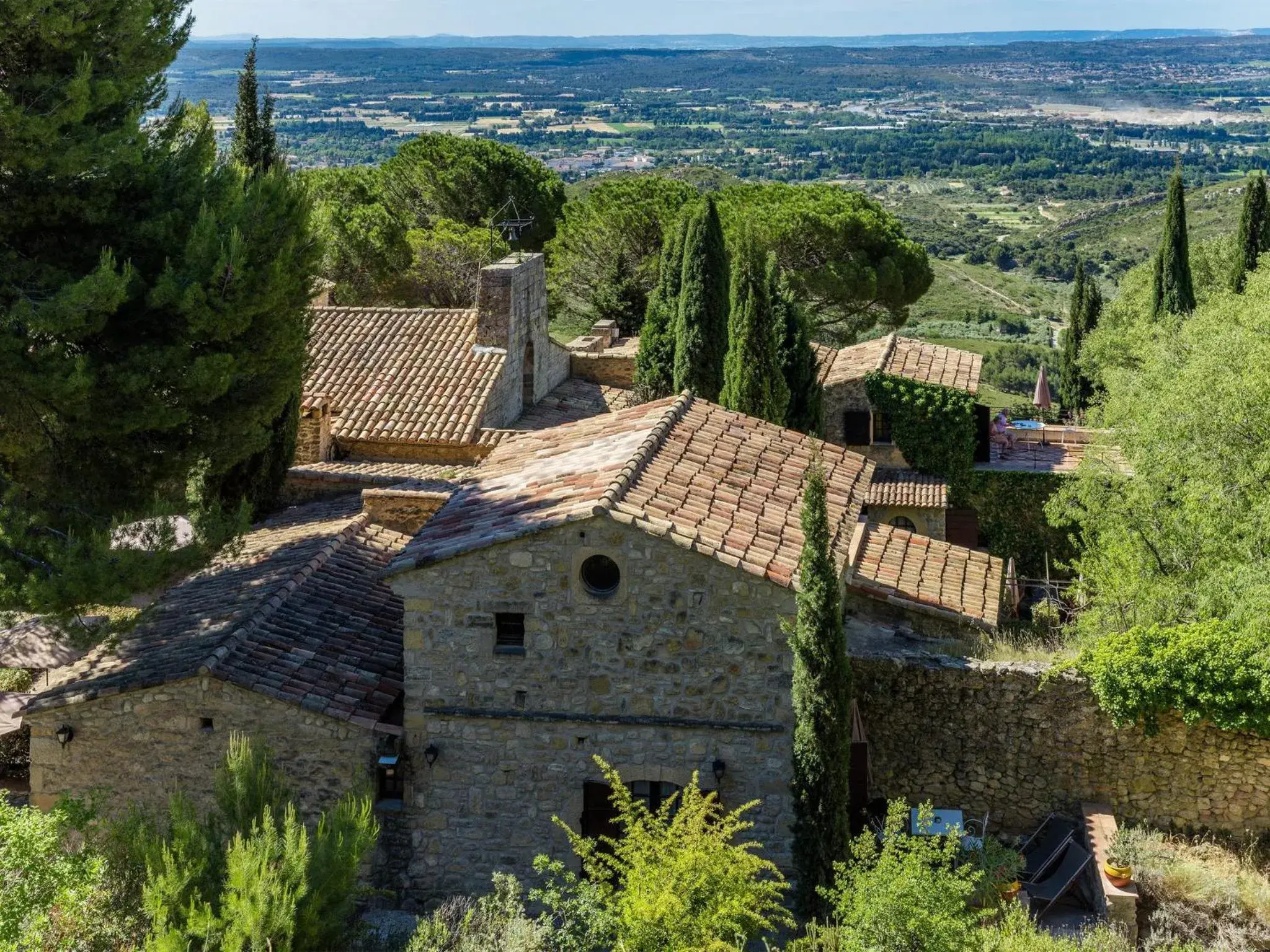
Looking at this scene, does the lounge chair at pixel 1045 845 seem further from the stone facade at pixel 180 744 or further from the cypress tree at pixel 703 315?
the cypress tree at pixel 703 315

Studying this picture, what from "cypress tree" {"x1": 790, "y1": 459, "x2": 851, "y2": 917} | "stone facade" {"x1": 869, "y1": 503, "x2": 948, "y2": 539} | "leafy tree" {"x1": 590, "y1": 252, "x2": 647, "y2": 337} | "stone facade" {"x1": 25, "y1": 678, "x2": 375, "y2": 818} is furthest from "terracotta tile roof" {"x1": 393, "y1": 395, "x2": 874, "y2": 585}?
"leafy tree" {"x1": 590, "y1": 252, "x2": 647, "y2": 337}

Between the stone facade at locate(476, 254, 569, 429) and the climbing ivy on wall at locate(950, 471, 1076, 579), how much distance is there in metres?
9.11

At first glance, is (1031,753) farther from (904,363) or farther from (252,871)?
(904,363)

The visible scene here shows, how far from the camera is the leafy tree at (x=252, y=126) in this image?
22453 millimetres

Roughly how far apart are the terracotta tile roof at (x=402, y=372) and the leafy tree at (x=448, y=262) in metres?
12.6

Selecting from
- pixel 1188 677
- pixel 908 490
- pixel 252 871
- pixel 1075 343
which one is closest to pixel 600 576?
pixel 252 871

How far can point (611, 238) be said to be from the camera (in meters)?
39.3

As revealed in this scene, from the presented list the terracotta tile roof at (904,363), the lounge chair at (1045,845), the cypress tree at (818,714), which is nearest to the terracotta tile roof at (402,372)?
the terracotta tile roof at (904,363)

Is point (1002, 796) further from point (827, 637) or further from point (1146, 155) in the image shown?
point (1146, 155)

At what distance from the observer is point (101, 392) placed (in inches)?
554

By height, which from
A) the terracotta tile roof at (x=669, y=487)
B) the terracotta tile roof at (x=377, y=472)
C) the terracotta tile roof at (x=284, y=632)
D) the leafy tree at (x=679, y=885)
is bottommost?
the leafy tree at (x=679, y=885)

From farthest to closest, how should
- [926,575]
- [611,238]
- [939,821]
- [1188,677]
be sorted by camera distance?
[611,238] < [926,575] < [939,821] < [1188,677]

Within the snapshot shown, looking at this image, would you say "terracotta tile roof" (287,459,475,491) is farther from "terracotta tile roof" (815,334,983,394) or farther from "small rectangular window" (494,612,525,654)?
"terracotta tile roof" (815,334,983,394)

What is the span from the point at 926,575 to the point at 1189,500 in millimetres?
3764
